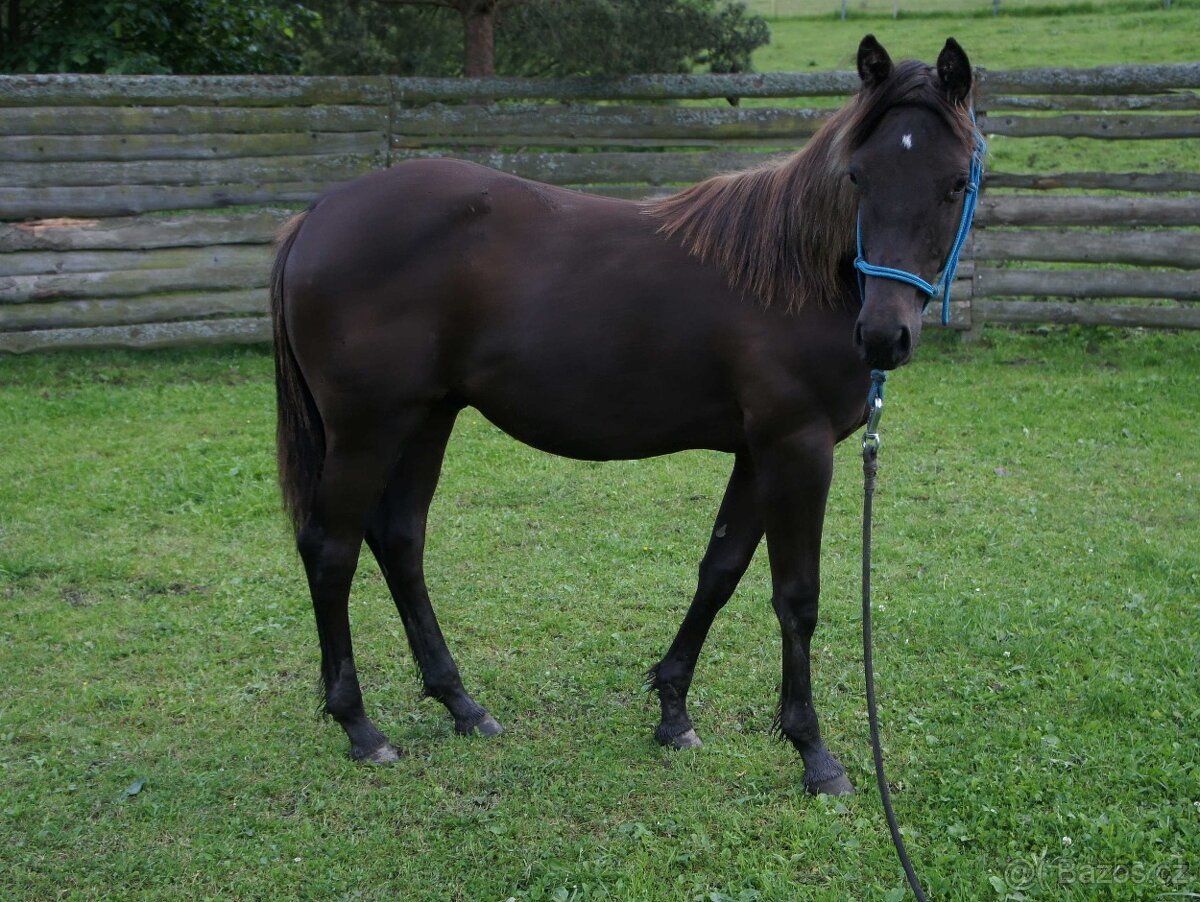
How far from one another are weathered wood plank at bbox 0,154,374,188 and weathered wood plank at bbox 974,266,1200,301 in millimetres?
5554

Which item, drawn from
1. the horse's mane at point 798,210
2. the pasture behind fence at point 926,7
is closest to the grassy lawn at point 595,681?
the horse's mane at point 798,210

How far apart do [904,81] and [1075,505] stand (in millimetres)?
3725

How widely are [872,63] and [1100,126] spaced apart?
7170 millimetres

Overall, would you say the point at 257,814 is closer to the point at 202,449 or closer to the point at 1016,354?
the point at 202,449

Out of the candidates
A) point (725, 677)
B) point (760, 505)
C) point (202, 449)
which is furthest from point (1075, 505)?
point (202, 449)

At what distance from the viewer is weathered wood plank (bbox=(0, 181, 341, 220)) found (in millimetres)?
8547

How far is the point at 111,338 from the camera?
8805 mm

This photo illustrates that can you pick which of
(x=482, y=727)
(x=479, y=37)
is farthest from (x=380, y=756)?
(x=479, y=37)

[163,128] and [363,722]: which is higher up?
[163,128]

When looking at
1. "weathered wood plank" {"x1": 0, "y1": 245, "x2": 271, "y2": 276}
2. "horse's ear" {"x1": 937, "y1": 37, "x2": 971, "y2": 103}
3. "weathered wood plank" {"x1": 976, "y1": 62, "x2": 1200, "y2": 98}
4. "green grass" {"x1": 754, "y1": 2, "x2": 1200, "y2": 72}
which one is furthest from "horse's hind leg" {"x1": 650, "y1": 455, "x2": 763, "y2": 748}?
"green grass" {"x1": 754, "y1": 2, "x2": 1200, "y2": 72}

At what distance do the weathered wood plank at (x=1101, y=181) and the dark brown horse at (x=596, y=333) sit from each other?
642 centimetres

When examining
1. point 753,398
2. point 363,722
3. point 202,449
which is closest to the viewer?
point 753,398

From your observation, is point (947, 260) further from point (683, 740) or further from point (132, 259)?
point (132, 259)

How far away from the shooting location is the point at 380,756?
380 centimetres
